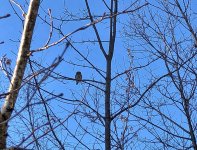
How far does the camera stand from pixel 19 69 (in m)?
1.85

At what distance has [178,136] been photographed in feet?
15.3

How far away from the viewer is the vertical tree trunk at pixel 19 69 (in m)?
1.75

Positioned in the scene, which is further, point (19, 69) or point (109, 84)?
point (109, 84)

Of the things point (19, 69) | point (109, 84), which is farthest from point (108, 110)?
point (19, 69)

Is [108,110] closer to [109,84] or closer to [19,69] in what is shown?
[109,84]

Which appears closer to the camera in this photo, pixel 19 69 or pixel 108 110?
pixel 19 69

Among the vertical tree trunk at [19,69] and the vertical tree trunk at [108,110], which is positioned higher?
the vertical tree trunk at [108,110]

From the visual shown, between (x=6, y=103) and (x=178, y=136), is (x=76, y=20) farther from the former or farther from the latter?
(x=6, y=103)

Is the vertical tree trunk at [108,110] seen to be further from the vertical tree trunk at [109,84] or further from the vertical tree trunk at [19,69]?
the vertical tree trunk at [19,69]

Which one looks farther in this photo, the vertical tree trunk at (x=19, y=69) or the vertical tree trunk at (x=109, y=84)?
the vertical tree trunk at (x=109, y=84)

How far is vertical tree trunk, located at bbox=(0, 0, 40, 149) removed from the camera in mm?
1746

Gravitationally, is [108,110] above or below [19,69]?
above

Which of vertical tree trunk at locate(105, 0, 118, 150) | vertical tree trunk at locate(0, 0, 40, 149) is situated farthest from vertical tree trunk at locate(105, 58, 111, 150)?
vertical tree trunk at locate(0, 0, 40, 149)

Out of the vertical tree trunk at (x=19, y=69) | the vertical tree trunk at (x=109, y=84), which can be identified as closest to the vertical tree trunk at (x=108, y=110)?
the vertical tree trunk at (x=109, y=84)
